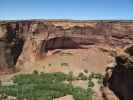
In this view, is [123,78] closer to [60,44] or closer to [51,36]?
[51,36]

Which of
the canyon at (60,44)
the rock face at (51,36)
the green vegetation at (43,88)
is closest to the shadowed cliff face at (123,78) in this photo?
the green vegetation at (43,88)

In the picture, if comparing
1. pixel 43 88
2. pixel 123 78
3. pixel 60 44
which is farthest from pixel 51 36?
pixel 123 78

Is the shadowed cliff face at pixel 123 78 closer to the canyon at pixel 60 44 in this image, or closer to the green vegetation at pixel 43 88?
the green vegetation at pixel 43 88

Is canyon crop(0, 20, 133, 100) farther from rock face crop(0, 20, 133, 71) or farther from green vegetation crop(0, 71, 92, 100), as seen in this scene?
green vegetation crop(0, 71, 92, 100)

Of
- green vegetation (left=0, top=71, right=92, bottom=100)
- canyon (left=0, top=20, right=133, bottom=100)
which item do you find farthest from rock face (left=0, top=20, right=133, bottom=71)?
green vegetation (left=0, top=71, right=92, bottom=100)

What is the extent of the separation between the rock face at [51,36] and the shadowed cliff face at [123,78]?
107 feet

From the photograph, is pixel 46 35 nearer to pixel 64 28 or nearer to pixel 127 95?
pixel 64 28

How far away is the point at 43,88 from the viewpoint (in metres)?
35.1

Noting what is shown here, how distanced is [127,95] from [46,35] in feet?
118

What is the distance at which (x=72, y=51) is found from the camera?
163 feet

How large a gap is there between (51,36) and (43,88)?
15.5 metres

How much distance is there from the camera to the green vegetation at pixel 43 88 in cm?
3080

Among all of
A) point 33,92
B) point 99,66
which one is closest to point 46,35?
point 99,66

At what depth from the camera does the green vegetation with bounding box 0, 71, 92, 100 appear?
101 feet
